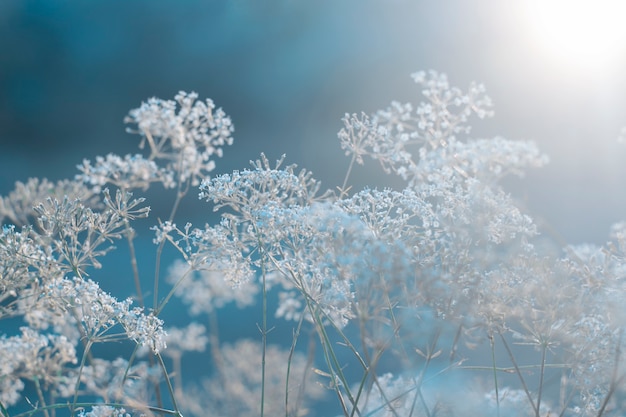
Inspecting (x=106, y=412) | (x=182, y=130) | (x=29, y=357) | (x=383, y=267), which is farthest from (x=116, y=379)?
(x=383, y=267)

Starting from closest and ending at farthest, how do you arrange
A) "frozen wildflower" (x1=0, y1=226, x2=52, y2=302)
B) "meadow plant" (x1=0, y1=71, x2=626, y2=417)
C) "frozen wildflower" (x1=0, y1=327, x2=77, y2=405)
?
"meadow plant" (x1=0, y1=71, x2=626, y2=417) → "frozen wildflower" (x1=0, y1=226, x2=52, y2=302) → "frozen wildflower" (x1=0, y1=327, x2=77, y2=405)

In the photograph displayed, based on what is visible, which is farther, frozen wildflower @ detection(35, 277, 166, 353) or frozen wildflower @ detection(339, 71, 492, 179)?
frozen wildflower @ detection(339, 71, 492, 179)

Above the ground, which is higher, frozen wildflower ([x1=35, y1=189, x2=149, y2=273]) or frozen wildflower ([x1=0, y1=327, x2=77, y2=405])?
frozen wildflower ([x1=35, y1=189, x2=149, y2=273])

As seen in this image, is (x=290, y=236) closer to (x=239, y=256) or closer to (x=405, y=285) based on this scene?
(x=239, y=256)

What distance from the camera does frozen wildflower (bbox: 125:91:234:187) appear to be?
1338 mm

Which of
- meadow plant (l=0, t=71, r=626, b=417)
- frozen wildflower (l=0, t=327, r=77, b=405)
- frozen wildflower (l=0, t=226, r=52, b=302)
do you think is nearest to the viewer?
meadow plant (l=0, t=71, r=626, b=417)

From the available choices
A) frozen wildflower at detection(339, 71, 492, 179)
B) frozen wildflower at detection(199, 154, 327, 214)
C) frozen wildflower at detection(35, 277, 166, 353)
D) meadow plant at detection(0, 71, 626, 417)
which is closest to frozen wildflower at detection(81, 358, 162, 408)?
meadow plant at detection(0, 71, 626, 417)

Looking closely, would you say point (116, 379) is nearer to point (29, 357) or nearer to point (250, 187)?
point (29, 357)

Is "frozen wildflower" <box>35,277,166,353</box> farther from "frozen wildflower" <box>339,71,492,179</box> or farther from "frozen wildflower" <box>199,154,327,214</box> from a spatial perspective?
"frozen wildflower" <box>339,71,492,179</box>

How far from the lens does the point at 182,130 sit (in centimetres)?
136

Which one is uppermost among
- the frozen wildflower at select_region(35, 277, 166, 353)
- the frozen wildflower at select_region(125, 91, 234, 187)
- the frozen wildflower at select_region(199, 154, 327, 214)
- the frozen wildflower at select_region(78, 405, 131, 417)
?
the frozen wildflower at select_region(125, 91, 234, 187)

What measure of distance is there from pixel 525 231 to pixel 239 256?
1.66ft

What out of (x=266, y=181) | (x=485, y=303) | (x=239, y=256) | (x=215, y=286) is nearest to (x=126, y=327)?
(x=239, y=256)

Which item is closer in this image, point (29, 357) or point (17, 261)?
point (17, 261)
